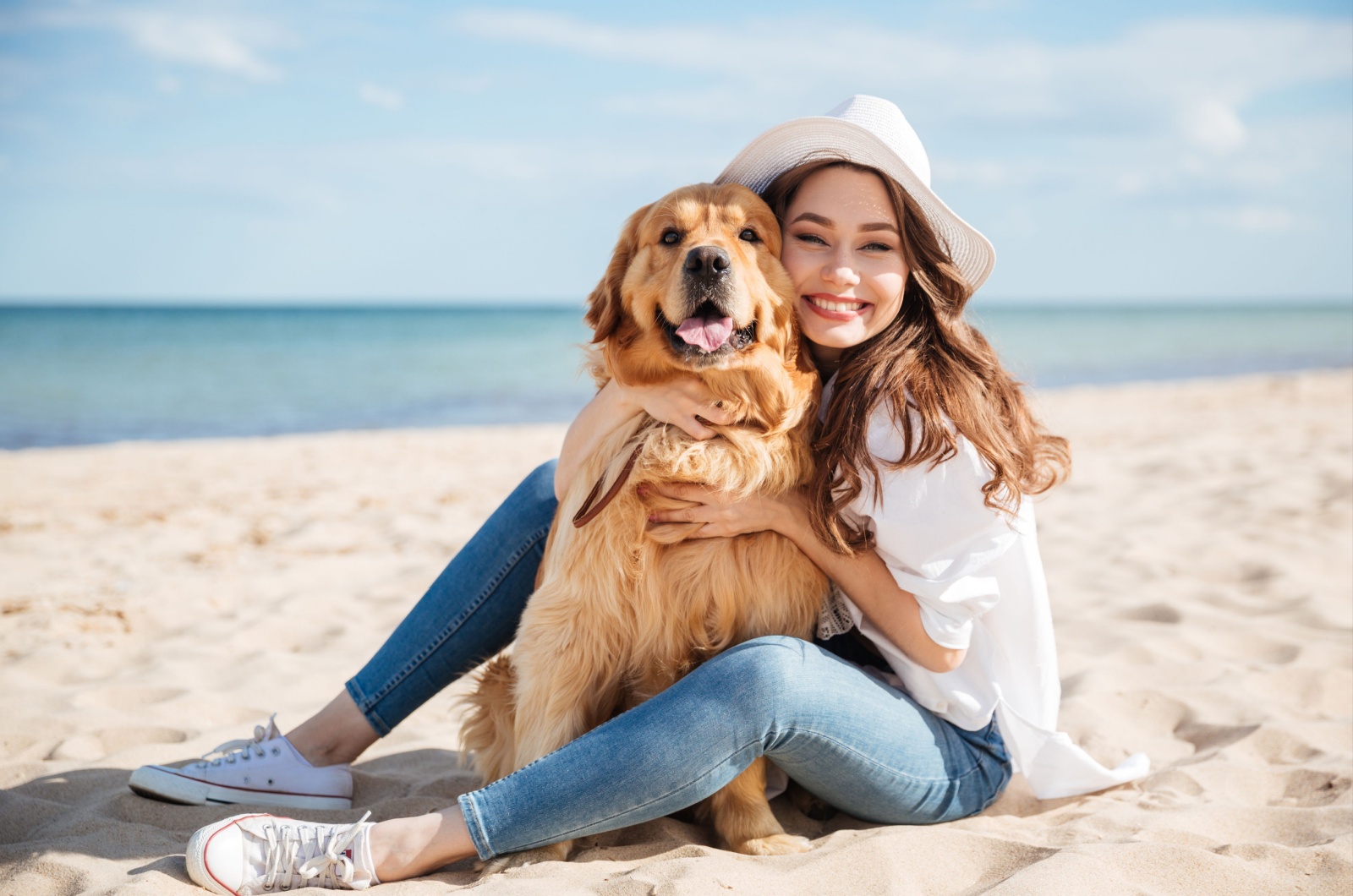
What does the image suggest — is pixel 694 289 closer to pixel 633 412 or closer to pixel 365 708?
pixel 633 412

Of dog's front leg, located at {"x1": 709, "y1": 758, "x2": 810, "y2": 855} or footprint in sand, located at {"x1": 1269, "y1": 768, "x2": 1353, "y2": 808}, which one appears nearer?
dog's front leg, located at {"x1": 709, "y1": 758, "x2": 810, "y2": 855}

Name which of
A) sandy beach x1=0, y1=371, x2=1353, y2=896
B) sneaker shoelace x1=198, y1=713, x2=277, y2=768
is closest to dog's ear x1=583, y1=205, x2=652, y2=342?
sandy beach x1=0, y1=371, x2=1353, y2=896

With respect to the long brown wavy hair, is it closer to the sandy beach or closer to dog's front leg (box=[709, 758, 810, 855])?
dog's front leg (box=[709, 758, 810, 855])

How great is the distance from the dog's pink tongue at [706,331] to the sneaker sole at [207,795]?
5.08 ft

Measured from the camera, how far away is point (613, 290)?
2465 millimetres

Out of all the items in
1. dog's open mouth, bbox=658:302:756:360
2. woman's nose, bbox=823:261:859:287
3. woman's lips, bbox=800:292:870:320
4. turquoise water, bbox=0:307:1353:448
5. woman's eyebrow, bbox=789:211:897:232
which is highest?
woman's eyebrow, bbox=789:211:897:232

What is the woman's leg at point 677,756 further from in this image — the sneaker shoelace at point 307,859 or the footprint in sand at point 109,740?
the footprint in sand at point 109,740

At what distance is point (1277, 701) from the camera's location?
9.53 ft

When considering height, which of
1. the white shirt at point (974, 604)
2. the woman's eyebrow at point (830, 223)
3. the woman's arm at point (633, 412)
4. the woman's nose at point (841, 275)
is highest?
the woman's eyebrow at point (830, 223)

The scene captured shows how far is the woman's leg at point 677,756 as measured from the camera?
2.02 metres

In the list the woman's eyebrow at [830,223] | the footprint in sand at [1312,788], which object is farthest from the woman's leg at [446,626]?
the footprint in sand at [1312,788]

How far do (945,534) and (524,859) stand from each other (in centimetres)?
116

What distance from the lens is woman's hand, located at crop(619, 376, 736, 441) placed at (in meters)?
2.37

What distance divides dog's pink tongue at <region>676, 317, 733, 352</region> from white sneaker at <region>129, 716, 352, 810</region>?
4.96ft
